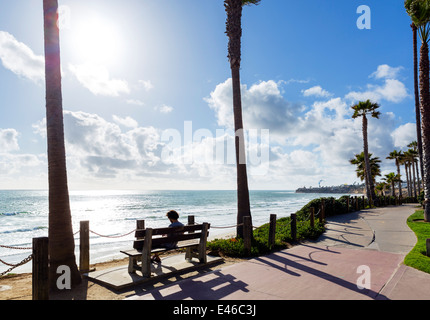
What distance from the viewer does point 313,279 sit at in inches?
233

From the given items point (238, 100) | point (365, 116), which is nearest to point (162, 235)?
A: point (238, 100)

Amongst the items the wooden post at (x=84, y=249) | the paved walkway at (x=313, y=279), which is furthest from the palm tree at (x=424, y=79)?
the wooden post at (x=84, y=249)

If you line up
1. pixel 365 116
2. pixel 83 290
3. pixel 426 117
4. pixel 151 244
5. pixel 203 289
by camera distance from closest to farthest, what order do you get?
pixel 203 289 < pixel 83 290 < pixel 151 244 < pixel 426 117 < pixel 365 116

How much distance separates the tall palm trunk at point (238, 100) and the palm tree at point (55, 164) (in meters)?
6.13

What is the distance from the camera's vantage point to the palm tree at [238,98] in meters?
10.5

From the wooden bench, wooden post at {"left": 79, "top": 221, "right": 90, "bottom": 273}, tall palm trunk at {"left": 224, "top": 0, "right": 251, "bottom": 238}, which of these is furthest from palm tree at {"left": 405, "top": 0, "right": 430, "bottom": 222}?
wooden post at {"left": 79, "top": 221, "right": 90, "bottom": 273}

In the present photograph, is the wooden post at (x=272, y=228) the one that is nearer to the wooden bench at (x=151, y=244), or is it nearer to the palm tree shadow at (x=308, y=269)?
the palm tree shadow at (x=308, y=269)

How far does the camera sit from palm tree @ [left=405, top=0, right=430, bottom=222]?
49.1 ft

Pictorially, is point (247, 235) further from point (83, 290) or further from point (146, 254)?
point (83, 290)

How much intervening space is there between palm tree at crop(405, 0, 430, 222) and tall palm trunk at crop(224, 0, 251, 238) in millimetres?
11325

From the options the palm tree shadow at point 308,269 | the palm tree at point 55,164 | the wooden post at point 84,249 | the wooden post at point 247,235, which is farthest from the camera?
→ the wooden post at point 247,235

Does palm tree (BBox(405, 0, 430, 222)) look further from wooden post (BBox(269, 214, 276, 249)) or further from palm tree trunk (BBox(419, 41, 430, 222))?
wooden post (BBox(269, 214, 276, 249))

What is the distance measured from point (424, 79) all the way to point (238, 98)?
1223 cm
